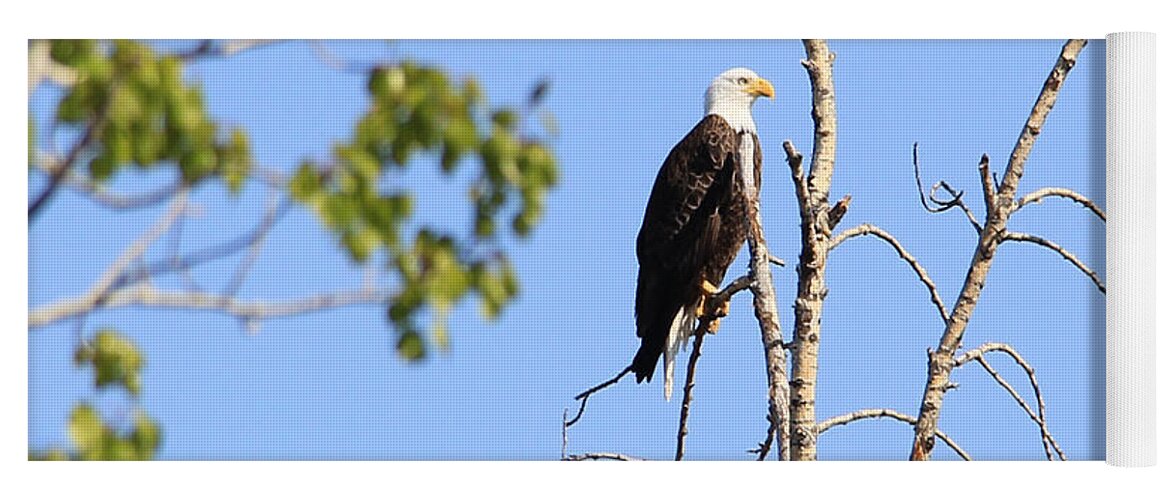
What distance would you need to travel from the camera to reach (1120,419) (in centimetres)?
414

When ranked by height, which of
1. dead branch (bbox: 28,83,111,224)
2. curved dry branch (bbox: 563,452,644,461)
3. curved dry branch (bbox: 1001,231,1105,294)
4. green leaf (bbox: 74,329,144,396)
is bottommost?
curved dry branch (bbox: 563,452,644,461)

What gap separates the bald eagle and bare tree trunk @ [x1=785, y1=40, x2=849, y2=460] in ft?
1.49

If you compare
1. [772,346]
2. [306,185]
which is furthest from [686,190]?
[306,185]

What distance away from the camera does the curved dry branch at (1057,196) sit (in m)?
4.04

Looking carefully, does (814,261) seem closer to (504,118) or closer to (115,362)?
(504,118)

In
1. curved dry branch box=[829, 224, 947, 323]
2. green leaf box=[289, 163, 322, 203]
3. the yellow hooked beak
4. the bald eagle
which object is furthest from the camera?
the bald eagle

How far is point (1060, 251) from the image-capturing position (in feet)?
13.3

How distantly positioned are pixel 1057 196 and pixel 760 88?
2.79ft

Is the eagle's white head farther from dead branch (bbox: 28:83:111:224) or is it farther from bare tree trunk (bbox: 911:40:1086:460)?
dead branch (bbox: 28:83:111:224)

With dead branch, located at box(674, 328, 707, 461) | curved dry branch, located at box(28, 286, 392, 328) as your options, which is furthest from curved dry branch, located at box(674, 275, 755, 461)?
curved dry branch, located at box(28, 286, 392, 328)

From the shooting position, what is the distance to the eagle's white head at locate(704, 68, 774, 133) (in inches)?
Answer: 170
